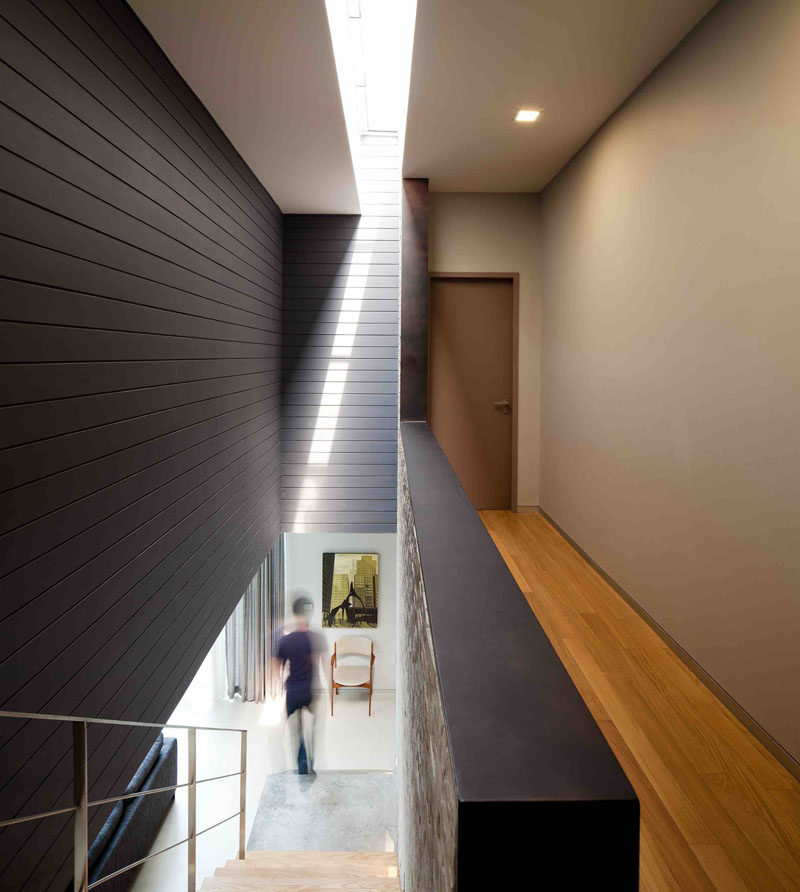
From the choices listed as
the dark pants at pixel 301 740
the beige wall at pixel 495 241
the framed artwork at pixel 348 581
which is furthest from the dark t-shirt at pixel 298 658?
the beige wall at pixel 495 241

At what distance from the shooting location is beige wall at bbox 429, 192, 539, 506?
5.39 meters

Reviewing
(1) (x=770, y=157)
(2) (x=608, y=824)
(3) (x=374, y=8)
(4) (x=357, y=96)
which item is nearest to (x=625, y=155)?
(1) (x=770, y=157)

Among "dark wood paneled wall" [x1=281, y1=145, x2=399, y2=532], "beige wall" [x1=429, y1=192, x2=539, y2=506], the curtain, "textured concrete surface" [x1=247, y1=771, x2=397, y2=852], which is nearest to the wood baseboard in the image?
"beige wall" [x1=429, y1=192, x2=539, y2=506]

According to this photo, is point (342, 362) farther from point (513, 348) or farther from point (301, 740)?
point (301, 740)

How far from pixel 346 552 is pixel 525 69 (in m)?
6.14

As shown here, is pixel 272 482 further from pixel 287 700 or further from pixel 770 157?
pixel 770 157

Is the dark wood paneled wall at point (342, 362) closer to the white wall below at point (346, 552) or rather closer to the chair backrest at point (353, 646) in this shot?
the white wall below at point (346, 552)

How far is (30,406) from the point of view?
1.85m

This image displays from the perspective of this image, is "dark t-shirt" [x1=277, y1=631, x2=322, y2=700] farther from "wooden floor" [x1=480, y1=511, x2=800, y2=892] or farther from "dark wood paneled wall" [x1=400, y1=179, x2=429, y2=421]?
"wooden floor" [x1=480, y1=511, x2=800, y2=892]

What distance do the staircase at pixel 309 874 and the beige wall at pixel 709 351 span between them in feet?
6.17

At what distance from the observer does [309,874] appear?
11.1ft

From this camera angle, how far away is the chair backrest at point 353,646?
27.0ft

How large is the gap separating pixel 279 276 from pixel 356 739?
206 inches

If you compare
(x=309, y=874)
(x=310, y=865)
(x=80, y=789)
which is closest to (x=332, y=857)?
(x=310, y=865)
